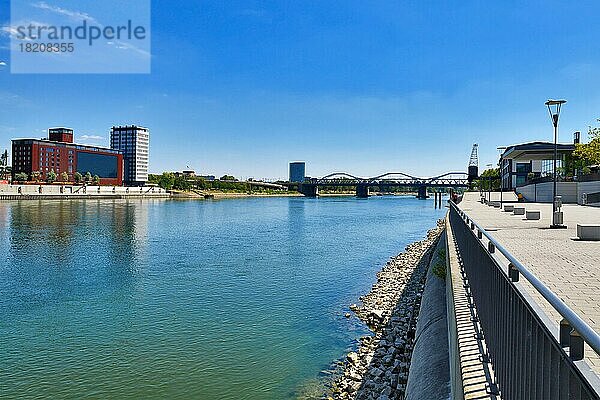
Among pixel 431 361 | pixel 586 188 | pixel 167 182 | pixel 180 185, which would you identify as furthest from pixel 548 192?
pixel 167 182

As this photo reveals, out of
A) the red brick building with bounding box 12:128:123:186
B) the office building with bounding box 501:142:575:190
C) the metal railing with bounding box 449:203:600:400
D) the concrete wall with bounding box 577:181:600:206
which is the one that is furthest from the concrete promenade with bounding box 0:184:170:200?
the metal railing with bounding box 449:203:600:400

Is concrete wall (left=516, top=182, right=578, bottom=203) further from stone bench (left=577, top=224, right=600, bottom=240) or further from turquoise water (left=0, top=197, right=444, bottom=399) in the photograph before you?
stone bench (left=577, top=224, right=600, bottom=240)

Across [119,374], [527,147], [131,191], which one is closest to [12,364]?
[119,374]

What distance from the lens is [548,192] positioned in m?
51.1

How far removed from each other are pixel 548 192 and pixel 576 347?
179ft

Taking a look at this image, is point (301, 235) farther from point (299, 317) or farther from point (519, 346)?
point (519, 346)

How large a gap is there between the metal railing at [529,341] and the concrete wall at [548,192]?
4745cm

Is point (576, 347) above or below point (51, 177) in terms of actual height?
below

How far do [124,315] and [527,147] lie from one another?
55486 mm

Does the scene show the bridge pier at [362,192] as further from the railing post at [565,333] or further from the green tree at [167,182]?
the railing post at [565,333]

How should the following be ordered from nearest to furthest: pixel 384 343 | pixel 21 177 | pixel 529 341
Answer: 1. pixel 529 341
2. pixel 384 343
3. pixel 21 177

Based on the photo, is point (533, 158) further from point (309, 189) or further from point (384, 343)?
point (309, 189)

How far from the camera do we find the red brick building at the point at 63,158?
145875mm

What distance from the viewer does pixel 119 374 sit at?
12203mm
